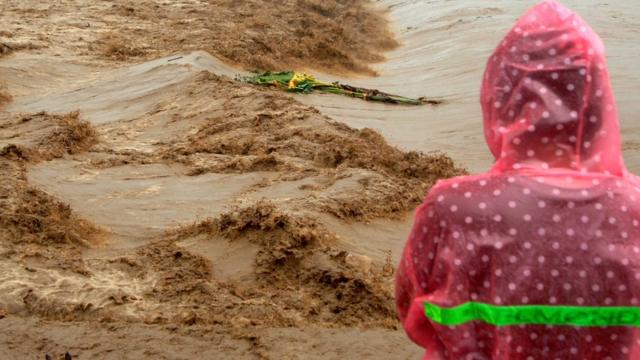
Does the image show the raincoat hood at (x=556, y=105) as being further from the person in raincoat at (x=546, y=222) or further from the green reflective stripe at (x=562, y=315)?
the green reflective stripe at (x=562, y=315)

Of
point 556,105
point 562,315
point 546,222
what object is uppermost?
point 556,105

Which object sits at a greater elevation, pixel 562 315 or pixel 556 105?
pixel 556 105

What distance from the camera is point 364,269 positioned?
160 inches

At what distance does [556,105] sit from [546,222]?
0.74 feet

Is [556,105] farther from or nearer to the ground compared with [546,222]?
farther from the ground

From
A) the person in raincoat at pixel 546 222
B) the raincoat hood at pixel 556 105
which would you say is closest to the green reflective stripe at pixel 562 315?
the person in raincoat at pixel 546 222

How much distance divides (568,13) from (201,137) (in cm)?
540

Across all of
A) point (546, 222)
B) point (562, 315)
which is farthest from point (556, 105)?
point (562, 315)

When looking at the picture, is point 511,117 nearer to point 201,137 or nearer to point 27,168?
point 27,168

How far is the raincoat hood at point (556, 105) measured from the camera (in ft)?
5.32

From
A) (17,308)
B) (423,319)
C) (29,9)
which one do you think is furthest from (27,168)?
(29,9)

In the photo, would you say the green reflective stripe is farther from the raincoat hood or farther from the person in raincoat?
the raincoat hood

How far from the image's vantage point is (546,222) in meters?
1.62

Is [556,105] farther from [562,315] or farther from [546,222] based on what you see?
[562,315]
